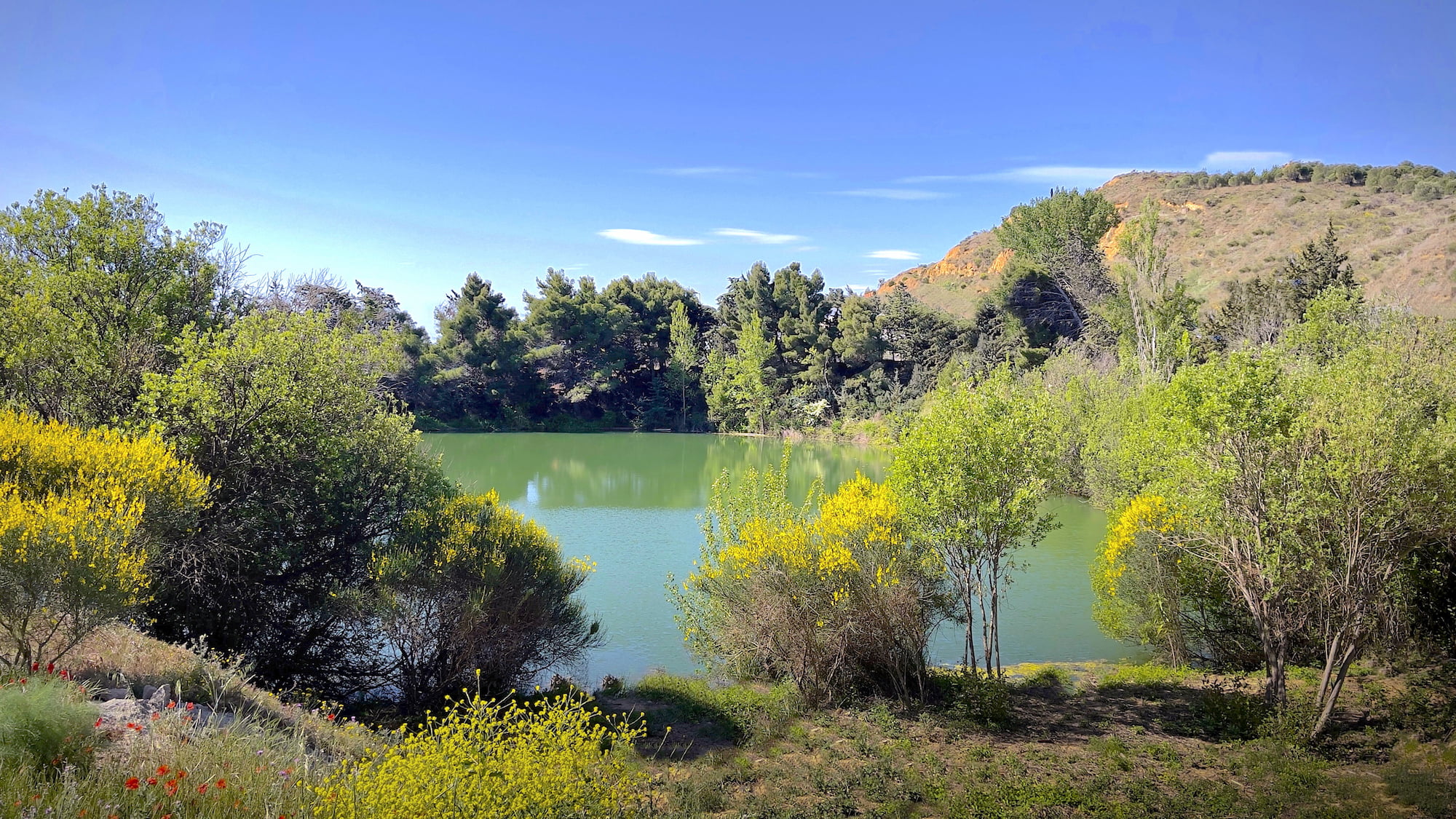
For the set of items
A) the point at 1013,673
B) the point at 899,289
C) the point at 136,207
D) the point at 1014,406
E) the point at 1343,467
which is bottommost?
the point at 1013,673

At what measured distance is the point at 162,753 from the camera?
5.39 meters

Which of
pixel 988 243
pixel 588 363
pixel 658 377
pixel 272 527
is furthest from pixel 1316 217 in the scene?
pixel 272 527

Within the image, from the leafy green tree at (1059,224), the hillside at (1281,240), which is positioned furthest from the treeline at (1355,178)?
the leafy green tree at (1059,224)

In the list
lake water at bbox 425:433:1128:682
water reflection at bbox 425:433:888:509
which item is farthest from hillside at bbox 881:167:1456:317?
water reflection at bbox 425:433:888:509

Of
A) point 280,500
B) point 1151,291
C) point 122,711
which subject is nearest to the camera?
point 122,711

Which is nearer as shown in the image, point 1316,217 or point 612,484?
point 612,484

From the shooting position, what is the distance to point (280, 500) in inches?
472

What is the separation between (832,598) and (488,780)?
6.64 m

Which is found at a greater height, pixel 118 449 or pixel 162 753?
pixel 118 449

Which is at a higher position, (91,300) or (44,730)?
(91,300)

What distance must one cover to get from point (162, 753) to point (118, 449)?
17.7ft

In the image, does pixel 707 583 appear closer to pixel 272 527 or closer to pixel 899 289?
pixel 272 527

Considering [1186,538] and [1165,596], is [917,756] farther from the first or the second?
[1165,596]

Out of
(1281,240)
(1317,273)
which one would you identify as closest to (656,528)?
(1317,273)
